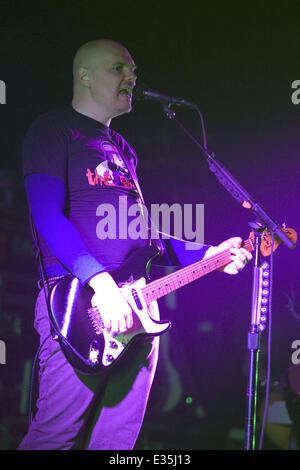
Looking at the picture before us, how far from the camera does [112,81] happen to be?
A: 6.78ft

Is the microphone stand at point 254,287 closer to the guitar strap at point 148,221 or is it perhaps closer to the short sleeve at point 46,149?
the guitar strap at point 148,221

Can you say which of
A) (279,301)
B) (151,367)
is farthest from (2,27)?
(279,301)

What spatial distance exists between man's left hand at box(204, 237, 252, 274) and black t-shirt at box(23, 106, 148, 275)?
0.41 meters

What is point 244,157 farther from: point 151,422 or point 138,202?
point 151,422

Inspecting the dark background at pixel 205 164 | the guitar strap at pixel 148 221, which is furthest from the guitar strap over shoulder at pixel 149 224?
the dark background at pixel 205 164

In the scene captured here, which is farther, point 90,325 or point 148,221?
point 148,221

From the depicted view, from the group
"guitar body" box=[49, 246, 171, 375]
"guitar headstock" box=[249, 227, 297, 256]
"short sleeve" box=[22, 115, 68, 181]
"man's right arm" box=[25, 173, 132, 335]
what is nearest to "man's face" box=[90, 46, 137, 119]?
"short sleeve" box=[22, 115, 68, 181]

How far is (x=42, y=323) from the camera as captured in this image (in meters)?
1.77

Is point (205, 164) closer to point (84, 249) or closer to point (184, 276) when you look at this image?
point (184, 276)

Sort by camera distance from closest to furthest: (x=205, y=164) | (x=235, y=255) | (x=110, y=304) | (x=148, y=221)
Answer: (x=110, y=304), (x=148, y=221), (x=235, y=255), (x=205, y=164)

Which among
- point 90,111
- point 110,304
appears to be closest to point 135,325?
point 110,304

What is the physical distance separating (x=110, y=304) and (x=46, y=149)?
636 millimetres

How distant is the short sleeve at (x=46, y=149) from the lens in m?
1.77

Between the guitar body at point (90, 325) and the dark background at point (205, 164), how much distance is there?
99 cm
